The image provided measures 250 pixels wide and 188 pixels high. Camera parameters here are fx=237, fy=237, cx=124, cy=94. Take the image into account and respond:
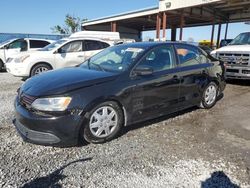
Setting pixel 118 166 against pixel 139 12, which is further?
pixel 139 12

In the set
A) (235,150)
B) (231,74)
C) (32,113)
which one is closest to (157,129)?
(235,150)

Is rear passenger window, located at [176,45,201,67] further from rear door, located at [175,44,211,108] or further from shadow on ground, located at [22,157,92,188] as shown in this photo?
shadow on ground, located at [22,157,92,188]

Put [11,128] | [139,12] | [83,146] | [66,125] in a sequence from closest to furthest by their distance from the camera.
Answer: [66,125] → [83,146] → [11,128] → [139,12]

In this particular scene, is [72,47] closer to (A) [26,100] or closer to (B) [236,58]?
(B) [236,58]

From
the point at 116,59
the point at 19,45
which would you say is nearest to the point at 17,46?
the point at 19,45

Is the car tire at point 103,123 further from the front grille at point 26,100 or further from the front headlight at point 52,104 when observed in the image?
the front grille at point 26,100

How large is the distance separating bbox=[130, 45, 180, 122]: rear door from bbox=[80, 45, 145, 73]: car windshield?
22cm

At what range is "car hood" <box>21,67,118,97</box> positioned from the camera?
3.30 m

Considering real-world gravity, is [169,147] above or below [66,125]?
below

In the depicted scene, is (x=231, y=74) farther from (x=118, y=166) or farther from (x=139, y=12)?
(x=139, y=12)

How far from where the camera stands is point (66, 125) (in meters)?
3.20

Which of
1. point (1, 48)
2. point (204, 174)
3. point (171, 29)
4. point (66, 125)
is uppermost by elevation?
point (171, 29)

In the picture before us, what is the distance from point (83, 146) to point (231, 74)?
648cm

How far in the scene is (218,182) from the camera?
2738 millimetres
